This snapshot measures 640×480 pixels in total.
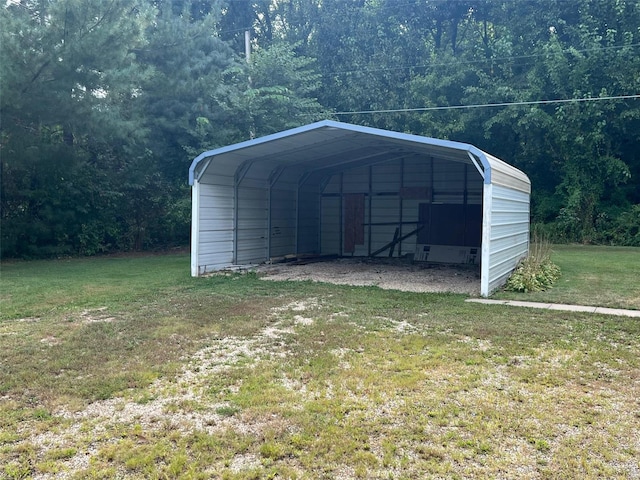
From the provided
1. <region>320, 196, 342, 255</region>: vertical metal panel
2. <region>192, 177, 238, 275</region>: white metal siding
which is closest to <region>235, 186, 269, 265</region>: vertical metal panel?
<region>192, 177, 238, 275</region>: white metal siding

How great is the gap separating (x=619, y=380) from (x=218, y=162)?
8.00 metres

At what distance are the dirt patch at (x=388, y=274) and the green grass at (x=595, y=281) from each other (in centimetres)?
123

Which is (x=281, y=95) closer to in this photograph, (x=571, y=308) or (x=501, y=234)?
(x=501, y=234)

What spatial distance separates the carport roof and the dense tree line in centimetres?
282

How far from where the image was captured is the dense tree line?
34.3 feet

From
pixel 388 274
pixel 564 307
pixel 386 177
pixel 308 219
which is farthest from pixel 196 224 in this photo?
pixel 386 177

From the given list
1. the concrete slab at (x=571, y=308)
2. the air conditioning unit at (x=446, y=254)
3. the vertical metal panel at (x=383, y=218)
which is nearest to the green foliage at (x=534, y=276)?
the concrete slab at (x=571, y=308)

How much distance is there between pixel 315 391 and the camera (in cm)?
380

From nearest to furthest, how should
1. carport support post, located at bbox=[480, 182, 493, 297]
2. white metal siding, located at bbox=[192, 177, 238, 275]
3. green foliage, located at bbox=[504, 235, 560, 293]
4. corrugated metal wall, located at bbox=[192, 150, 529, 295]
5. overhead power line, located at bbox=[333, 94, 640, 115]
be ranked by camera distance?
carport support post, located at bbox=[480, 182, 493, 297] < green foliage, located at bbox=[504, 235, 560, 293] < corrugated metal wall, located at bbox=[192, 150, 529, 295] < white metal siding, located at bbox=[192, 177, 238, 275] < overhead power line, located at bbox=[333, 94, 640, 115]

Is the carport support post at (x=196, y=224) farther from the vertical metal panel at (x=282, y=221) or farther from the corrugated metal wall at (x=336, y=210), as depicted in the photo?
the vertical metal panel at (x=282, y=221)

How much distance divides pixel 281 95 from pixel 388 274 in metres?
7.65

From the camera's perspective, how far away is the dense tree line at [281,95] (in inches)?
412

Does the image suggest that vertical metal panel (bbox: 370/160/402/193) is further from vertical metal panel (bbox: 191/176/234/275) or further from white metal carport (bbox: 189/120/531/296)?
vertical metal panel (bbox: 191/176/234/275)

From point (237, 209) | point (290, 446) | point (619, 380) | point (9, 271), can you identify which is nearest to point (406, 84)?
point (237, 209)
